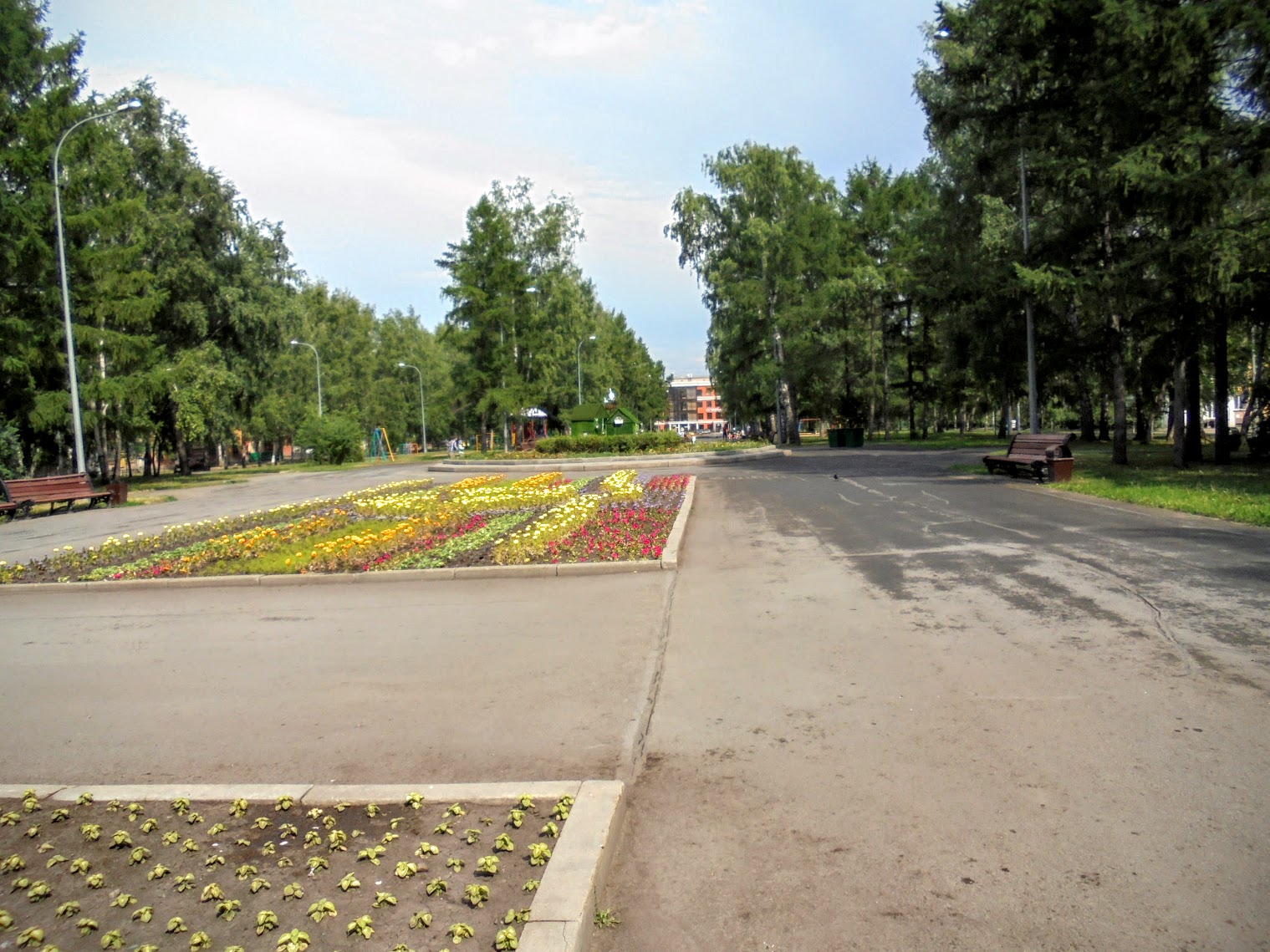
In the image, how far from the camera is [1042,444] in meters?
20.9

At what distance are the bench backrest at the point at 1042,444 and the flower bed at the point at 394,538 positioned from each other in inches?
339

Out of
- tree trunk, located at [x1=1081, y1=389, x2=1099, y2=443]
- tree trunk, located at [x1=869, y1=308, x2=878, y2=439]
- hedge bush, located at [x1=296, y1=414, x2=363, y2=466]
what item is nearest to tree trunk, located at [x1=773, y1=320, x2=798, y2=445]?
tree trunk, located at [x1=869, y1=308, x2=878, y2=439]

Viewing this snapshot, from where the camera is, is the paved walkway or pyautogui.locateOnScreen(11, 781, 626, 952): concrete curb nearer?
pyautogui.locateOnScreen(11, 781, 626, 952): concrete curb

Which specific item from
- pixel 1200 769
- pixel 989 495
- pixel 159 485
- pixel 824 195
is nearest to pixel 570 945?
pixel 1200 769

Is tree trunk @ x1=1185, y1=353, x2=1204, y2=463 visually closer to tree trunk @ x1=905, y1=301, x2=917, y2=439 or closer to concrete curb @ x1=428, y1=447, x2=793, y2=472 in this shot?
concrete curb @ x1=428, y1=447, x2=793, y2=472

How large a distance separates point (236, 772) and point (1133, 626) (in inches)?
258

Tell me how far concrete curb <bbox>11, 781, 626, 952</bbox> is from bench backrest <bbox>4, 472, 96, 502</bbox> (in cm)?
2131

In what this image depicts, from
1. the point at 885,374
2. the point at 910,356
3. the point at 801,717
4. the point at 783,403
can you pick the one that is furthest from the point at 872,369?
the point at 801,717

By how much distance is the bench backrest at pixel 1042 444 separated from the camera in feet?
65.8

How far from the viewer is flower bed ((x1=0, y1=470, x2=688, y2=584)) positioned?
37.1 feet

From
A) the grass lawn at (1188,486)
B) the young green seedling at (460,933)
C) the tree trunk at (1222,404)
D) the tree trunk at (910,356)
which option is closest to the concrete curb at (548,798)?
the young green seedling at (460,933)

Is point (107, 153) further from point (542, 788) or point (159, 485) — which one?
point (542, 788)

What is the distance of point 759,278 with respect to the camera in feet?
174

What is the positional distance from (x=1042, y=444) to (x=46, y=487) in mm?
24818
